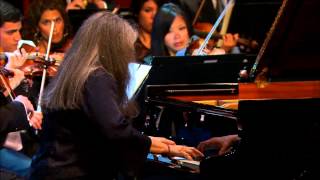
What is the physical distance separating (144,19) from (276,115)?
99.9 inches

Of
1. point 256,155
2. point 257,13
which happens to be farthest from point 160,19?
point 256,155

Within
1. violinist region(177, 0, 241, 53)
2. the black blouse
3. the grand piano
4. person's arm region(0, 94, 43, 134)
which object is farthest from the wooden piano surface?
violinist region(177, 0, 241, 53)

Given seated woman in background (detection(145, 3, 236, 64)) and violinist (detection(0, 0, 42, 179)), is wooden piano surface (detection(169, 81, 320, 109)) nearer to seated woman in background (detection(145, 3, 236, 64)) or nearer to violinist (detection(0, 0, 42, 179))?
violinist (detection(0, 0, 42, 179))

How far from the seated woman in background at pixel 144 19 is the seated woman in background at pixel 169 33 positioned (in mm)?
144

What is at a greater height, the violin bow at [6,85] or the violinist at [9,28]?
the violinist at [9,28]

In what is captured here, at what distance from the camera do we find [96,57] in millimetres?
2172

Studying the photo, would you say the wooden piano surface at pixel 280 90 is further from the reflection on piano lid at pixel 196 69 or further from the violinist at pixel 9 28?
the violinist at pixel 9 28

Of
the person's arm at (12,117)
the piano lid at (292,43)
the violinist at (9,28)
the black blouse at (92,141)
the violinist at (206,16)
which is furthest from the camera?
the violinist at (206,16)

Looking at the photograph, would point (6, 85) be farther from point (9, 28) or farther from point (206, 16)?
point (206, 16)

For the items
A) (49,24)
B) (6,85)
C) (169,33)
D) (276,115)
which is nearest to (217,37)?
(169,33)

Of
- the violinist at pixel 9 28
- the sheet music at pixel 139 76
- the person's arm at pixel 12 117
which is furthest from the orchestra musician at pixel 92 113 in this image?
the violinist at pixel 9 28

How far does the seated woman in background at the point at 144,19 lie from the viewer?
4.37 metres

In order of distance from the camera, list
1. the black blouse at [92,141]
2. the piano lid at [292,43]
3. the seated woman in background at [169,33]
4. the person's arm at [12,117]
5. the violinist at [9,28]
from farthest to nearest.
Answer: the seated woman in background at [169,33] → the violinist at [9,28] → the person's arm at [12,117] → the piano lid at [292,43] → the black blouse at [92,141]

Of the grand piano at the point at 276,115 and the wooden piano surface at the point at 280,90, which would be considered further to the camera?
the wooden piano surface at the point at 280,90
